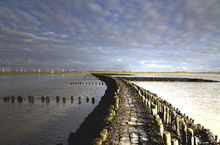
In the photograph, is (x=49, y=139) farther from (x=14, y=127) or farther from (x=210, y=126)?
(x=210, y=126)

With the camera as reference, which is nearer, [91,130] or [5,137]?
[91,130]

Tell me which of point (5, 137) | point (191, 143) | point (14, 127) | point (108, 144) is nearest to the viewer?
point (108, 144)

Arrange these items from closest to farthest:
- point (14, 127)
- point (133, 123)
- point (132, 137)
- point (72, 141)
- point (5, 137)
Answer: point (132, 137)
point (133, 123)
point (72, 141)
point (5, 137)
point (14, 127)

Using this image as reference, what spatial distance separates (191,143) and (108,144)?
160 inches

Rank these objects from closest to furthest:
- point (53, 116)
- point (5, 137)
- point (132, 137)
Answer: point (132, 137) < point (5, 137) < point (53, 116)

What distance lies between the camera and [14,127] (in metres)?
15.2

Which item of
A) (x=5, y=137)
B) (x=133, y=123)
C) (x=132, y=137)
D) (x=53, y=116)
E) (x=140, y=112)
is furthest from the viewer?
(x=53, y=116)

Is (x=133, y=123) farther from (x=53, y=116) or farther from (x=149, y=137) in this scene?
(x=53, y=116)

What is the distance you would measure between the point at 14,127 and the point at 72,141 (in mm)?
7626

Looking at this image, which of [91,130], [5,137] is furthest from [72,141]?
[5,137]

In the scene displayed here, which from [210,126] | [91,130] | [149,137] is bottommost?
[210,126]

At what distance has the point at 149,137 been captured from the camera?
7.57 meters

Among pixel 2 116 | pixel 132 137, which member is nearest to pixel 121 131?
pixel 132 137

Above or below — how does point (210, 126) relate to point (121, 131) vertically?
below
